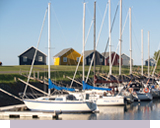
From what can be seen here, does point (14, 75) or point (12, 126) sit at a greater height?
point (14, 75)

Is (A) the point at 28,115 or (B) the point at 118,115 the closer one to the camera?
(A) the point at 28,115

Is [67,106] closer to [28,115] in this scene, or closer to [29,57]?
[28,115]

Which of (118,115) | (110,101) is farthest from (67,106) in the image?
(110,101)

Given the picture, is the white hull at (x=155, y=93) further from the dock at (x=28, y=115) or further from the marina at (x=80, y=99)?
the dock at (x=28, y=115)

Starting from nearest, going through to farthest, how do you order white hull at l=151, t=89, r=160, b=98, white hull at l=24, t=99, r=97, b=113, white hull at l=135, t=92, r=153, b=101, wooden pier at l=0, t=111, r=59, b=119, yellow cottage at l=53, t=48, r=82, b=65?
1. wooden pier at l=0, t=111, r=59, b=119
2. white hull at l=24, t=99, r=97, b=113
3. white hull at l=135, t=92, r=153, b=101
4. white hull at l=151, t=89, r=160, b=98
5. yellow cottage at l=53, t=48, r=82, b=65

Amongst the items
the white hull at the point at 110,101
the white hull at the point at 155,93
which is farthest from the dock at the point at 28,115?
the white hull at the point at 155,93

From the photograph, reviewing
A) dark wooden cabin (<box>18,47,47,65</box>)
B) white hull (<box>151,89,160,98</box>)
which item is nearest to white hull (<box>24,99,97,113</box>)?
white hull (<box>151,89,160,98</box>)

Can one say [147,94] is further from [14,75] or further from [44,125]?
[44,125]

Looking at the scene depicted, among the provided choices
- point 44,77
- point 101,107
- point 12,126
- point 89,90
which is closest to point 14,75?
point 44,77

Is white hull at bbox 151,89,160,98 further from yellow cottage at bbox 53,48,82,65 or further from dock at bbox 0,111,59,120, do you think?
yellow cottage at bbox 53,48,82,65

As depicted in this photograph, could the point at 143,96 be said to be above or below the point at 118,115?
above

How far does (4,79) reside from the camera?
36.0m

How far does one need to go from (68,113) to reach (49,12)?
447 inches

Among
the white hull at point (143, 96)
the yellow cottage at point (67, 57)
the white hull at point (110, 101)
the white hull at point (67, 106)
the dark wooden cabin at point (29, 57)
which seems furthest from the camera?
the yellow cottage at point (67, 57)
